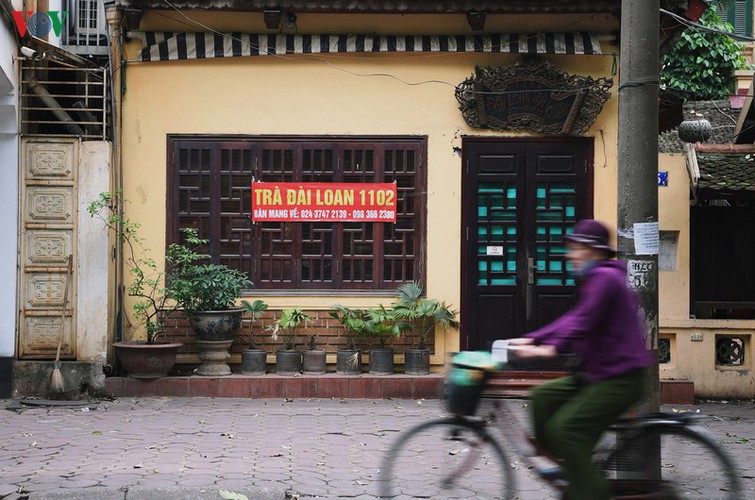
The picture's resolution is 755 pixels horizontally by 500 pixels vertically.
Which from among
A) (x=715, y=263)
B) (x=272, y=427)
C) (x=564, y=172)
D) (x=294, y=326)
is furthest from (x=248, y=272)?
(x=715, y=263)

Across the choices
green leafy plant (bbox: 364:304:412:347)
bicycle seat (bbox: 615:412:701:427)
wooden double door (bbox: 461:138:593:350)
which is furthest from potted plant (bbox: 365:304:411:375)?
bicycle seat (bbox: 615:412:701:427)

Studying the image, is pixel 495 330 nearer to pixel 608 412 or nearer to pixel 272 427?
pixel 272 427

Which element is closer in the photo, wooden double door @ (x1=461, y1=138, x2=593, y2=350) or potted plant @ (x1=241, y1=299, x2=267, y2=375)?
potted plant @ (x1=241, y1=299, x2=267, y2=375)

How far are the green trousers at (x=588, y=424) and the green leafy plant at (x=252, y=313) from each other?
6.07m

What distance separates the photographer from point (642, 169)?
620cm

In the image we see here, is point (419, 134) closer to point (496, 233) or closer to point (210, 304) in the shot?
point (496, 233)

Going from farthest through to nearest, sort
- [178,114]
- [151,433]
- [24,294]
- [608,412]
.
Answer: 1. [178,114]
2. [24,294]
3. [151,433]
4. [608,412]

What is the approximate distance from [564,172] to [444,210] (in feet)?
5.21

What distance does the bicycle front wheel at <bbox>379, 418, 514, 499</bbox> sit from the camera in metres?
5.10

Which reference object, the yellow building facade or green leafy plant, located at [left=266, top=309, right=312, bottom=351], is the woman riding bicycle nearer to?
green leafy plant, located at [left=266, top=309, right=312, bottom=351]

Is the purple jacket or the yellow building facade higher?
the yellow building facade

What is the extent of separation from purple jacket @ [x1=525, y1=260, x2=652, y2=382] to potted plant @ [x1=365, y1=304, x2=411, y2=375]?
18.6 ft

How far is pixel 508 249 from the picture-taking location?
428 inches

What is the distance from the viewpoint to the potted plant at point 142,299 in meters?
10.0
